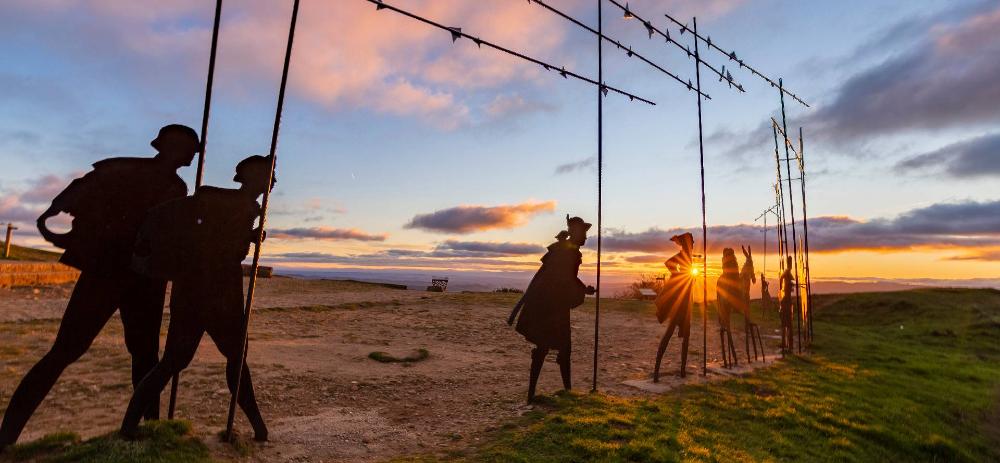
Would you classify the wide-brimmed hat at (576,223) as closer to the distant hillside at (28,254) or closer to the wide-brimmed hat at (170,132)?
the wide-brimmed hat at (170,132)

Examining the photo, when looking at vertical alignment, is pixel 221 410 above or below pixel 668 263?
below

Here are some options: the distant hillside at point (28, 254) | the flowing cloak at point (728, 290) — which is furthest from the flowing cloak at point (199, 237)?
the distant hillside at point (28, 254)

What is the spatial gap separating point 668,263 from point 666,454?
5.44 m

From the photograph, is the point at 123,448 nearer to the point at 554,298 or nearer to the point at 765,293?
the point at 554,298

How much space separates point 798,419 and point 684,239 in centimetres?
393

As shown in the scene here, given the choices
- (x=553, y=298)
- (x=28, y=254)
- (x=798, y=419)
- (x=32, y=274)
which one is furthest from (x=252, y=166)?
(x=28, y=254)

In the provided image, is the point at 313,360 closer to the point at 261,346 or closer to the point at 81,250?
the point at 261,346

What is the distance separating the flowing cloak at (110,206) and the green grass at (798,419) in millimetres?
4137

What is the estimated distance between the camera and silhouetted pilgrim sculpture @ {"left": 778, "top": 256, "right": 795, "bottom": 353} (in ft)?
52.5

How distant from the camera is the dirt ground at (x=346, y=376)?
633cm

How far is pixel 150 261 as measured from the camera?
484 cm

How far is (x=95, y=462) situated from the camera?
165 inches

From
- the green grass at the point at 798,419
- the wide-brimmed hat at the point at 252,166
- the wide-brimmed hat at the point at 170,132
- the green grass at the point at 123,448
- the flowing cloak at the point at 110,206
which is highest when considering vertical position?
the wide-brimmed hat at the point at 170,132

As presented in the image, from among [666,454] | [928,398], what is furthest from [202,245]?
[928,398]
